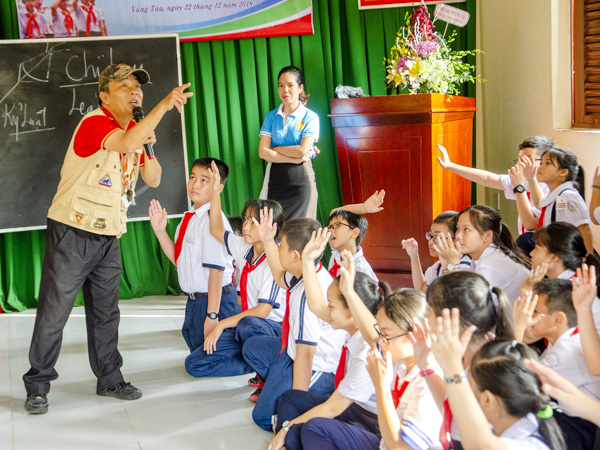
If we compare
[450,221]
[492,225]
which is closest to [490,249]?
[492,225]

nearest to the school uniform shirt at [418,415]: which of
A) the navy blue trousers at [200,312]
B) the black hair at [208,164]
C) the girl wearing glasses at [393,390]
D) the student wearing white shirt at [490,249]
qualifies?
the girl wearing glasses at [393,390]

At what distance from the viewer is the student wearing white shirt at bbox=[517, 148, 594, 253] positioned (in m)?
3.03

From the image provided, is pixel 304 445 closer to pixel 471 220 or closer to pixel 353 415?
pixel 353 415

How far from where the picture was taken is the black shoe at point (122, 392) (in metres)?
3.14

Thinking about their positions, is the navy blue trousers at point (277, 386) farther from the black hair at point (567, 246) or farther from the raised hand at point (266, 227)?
the black hair at point (567, 246)

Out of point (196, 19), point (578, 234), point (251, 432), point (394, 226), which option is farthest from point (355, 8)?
point (251, 432)

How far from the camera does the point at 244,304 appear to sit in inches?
135

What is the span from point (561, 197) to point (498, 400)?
177cm

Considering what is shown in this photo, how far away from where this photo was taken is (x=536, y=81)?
427 cm

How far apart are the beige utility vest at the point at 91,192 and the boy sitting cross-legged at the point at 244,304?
1.81 feet

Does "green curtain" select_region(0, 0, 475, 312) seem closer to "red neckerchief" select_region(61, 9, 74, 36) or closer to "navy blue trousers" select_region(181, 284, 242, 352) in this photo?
"red neckerchief" select_region(61, 9, 74, 36)

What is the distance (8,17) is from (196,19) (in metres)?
1.25

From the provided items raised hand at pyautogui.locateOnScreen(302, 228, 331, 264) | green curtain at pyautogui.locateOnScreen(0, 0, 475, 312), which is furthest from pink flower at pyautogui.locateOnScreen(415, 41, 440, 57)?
raised hand at pyautogui.locateOnScreen(302, 228, 331, 264)

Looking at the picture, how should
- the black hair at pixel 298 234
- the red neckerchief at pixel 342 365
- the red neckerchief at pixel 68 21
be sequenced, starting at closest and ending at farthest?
1. the red neckerchief at pixel 342 365
2. the black hair at pixel 298 234
3. the red neckerchief at pixel 68 21
